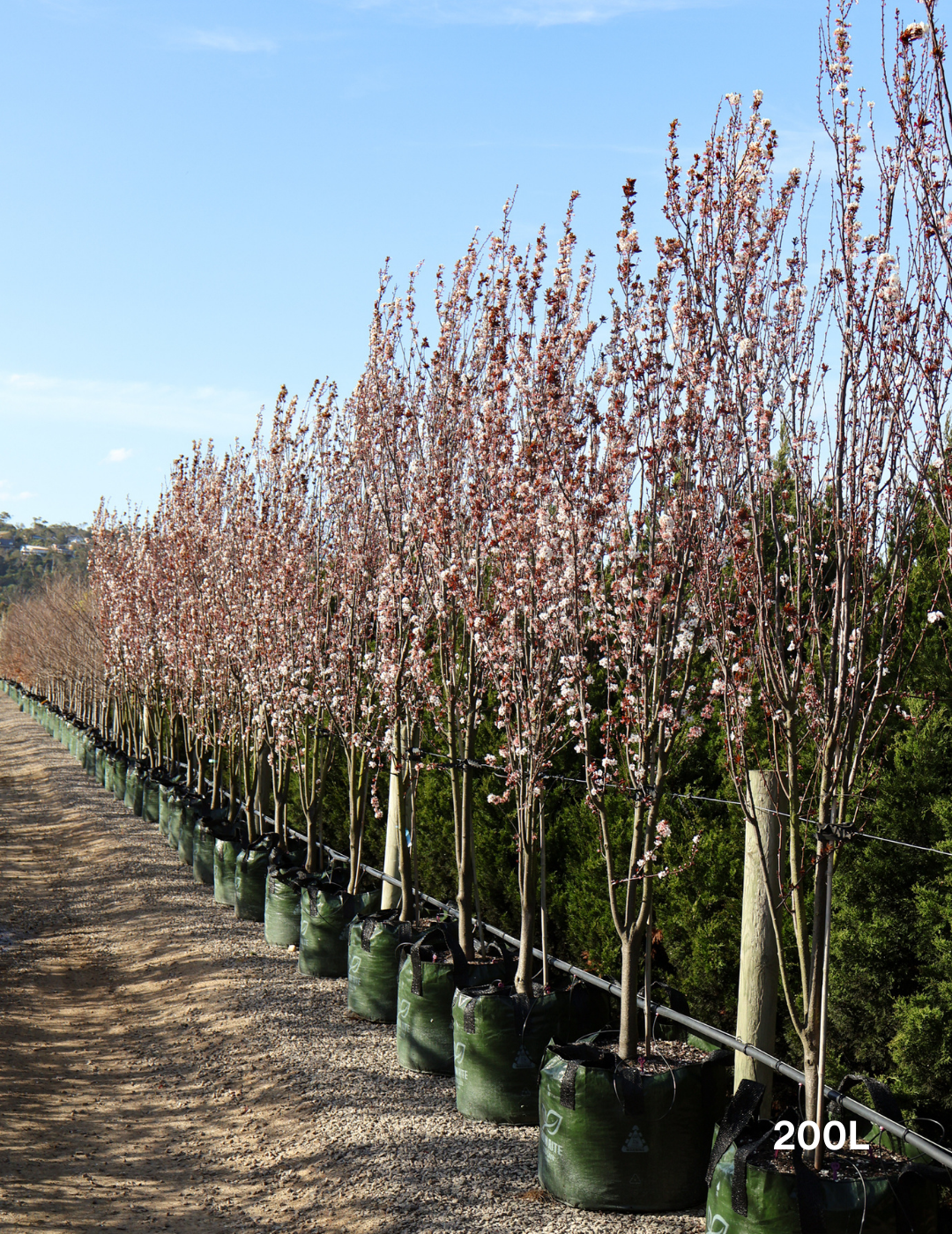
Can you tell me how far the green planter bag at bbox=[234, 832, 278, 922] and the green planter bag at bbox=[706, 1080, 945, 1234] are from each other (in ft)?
20.9

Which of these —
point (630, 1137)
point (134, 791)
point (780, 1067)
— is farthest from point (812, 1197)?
point (134, 791)

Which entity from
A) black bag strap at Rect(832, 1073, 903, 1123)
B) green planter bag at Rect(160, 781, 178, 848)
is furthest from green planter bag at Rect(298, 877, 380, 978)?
green planter bag at Rect(160, 781, 178, 848)

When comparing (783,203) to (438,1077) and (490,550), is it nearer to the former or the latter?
(490,550)

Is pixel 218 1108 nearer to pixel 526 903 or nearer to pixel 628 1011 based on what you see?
pixel 526 903

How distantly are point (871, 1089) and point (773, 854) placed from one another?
83cm

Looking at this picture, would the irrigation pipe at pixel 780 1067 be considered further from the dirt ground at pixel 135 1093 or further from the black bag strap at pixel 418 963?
the dirt ground at pixel 135 1093

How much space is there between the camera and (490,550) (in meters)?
5.66

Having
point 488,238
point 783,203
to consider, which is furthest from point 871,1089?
point 488,238

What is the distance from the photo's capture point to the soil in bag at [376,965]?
641 centimetres

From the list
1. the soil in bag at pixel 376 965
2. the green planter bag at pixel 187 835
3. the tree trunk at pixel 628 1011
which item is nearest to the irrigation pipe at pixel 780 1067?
the tree trunk at pixel 628 1011

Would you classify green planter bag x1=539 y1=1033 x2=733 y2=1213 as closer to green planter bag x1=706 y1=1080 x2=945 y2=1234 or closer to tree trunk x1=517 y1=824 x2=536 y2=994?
green planter bag x1=706 y1=1080 x2=945 y2=1234

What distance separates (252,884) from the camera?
9266 millimetres

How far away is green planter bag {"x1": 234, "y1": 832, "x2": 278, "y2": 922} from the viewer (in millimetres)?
9258

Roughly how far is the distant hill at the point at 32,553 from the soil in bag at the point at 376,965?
75.3m
